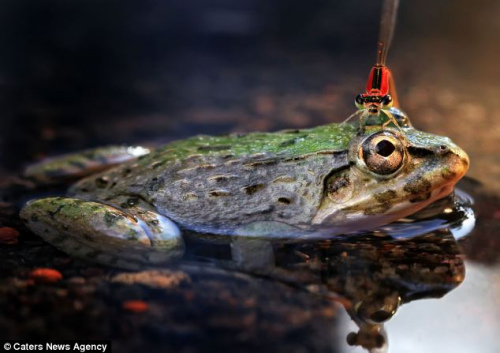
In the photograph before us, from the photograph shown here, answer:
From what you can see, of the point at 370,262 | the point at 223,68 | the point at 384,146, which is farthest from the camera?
the point at 223,68

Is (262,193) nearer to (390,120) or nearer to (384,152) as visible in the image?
(384,152)

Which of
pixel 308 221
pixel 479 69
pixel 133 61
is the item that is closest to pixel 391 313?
pixel 308 221

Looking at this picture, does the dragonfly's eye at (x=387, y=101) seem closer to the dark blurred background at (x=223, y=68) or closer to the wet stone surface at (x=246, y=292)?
the wet stone surface at (x=246, y=292)

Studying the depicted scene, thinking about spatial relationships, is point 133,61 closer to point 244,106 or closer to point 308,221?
point 244,106

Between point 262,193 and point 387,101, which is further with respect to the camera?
point 262,193

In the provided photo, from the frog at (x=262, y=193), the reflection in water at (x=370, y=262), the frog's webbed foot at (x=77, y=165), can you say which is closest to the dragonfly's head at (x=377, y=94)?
the frog at (x=262, y=193)

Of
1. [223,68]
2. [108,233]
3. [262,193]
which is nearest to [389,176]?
[262,193]
